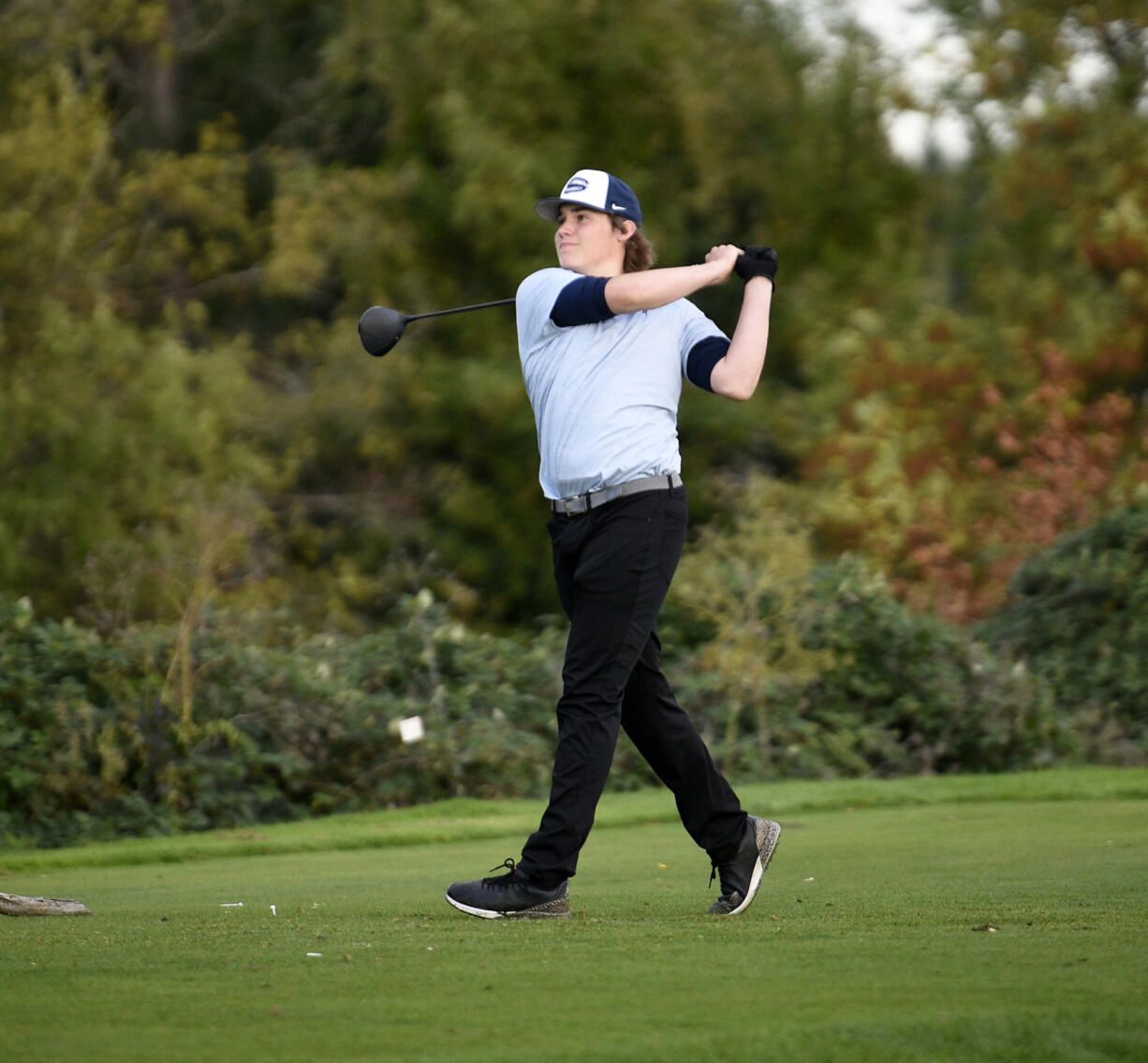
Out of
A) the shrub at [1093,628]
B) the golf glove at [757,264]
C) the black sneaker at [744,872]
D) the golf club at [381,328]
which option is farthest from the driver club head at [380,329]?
the shrub at [1093,628]

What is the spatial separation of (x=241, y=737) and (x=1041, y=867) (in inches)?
196

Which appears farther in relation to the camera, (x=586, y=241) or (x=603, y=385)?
(x=586, y=241)

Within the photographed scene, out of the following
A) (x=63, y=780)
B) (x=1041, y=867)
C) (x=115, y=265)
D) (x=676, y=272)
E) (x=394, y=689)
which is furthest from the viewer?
(x=115, y=265)

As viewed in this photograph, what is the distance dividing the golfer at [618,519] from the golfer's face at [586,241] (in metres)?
0.19

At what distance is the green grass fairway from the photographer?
286cm

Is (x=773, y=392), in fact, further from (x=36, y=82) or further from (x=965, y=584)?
(x=36, y=82)

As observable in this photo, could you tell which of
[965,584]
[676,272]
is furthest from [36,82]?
[676,272]

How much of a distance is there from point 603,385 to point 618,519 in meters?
0.36

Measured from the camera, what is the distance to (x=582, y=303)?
15.2 feet

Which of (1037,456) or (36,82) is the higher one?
(36,82)

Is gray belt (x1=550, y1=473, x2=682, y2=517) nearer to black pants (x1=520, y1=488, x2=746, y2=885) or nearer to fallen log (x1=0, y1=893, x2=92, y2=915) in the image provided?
black pants (x1=520, y1=488, x2=746, y2=885)

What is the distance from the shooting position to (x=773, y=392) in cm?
2194

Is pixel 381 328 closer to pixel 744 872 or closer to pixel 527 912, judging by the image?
pixel 527 912

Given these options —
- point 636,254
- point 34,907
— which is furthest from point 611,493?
point 34,907
